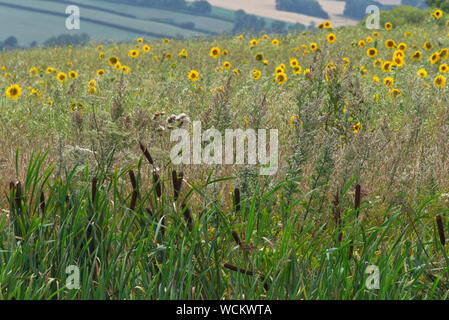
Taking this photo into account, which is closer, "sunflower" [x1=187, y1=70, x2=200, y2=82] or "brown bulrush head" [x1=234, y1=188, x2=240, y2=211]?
"brown bulrush head" [x1=234, y1=188, x2=240, y2=211]

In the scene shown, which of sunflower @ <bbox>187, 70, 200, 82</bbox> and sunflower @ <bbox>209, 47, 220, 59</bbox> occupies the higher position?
sunflower @ <bbox>209, 47, 220, 59</bbox>

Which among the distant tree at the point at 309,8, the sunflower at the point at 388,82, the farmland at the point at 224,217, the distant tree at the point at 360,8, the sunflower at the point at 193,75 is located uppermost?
the distant tree at the point at 309,8

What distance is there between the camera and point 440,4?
56.4ft

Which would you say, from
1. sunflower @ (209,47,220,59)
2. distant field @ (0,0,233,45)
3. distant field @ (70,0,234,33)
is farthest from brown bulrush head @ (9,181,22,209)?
distant field @ (70,0,234,33)

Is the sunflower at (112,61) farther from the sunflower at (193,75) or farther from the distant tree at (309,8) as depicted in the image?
the distant tree at (309,8)

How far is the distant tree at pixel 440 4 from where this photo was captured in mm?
16969

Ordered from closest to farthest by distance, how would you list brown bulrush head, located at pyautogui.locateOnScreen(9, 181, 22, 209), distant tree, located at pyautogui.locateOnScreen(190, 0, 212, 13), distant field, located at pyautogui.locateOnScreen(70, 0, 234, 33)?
brown bulrush head, located at pyautogui.locateOnScreen(9, 181, 22, 209) < distant field, located at pyautogui.locateOnScreen(70, 0, 234, 33) < distant tree, located at pyautogui.locateOnScreen(190, 0, 212, 13)

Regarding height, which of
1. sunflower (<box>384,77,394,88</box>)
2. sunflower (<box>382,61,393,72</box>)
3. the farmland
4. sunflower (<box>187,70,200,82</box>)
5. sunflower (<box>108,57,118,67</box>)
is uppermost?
sunflower (<box>108,57,118,67</box>)

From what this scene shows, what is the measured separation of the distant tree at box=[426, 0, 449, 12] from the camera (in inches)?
668

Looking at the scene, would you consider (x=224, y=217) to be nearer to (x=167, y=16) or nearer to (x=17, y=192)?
(x=17, y=192)

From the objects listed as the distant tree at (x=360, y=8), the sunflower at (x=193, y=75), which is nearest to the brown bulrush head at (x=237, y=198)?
the distant tree at (x=360, y=8)

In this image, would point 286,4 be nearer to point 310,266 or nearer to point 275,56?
point 275,56

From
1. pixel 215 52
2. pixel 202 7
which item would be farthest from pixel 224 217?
pixel 202 7

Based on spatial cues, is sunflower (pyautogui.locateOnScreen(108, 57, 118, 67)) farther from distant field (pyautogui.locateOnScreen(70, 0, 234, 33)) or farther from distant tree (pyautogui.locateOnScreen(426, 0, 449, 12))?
distant field (pyautogui.locateOnScreen(70, 0, 234, 33))
